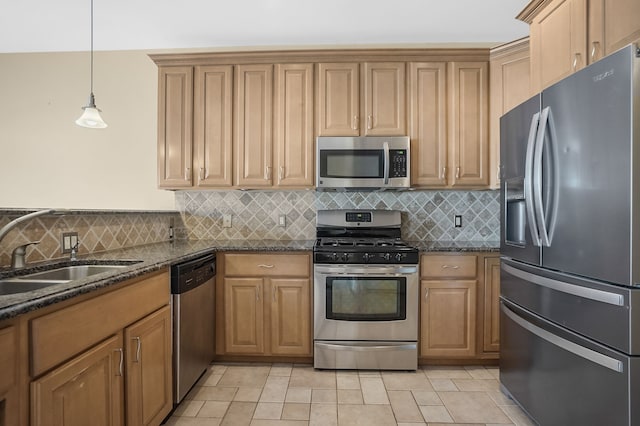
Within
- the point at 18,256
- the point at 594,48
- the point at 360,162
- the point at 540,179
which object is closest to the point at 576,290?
the point at 540,179

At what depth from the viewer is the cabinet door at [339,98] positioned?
110 inches

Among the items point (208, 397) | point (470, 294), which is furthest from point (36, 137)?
point (470, 294)

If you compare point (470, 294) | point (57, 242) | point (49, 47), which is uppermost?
point (49, 47)

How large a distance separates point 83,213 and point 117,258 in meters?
0.39

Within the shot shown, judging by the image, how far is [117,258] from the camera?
1.88 meters

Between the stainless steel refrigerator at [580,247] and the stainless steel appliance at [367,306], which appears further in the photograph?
the stainless steel appliance at [367,306]

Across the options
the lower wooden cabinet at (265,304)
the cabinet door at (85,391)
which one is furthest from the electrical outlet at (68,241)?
the lower wooden cabinet at (265,304)

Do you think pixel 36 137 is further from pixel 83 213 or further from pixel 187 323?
pixel 187 323

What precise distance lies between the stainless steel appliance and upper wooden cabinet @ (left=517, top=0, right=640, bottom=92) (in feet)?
4.60

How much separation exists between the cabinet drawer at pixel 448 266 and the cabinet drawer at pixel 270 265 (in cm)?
90

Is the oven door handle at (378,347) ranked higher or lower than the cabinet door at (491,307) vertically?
lower

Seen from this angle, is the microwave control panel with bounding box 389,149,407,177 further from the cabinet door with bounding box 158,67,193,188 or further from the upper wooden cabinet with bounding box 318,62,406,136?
the cabinet door with bounding box 158,67,193,188

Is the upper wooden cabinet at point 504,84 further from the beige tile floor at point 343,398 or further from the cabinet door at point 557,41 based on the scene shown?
the beige tile floor at point 343,398

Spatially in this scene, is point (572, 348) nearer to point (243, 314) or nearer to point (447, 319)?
point (447, 319)
